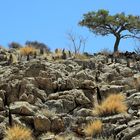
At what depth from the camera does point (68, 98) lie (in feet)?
71.8

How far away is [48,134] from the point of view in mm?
19453

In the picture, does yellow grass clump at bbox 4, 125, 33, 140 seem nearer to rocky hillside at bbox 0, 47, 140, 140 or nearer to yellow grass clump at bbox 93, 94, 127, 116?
rocky hillside at bbox 0, 47, 140, 140

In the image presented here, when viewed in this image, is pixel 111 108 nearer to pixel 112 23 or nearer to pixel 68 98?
pixel 68 98

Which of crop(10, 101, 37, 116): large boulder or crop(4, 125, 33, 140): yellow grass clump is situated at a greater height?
crop(10, 101, 37, 116): large boulder

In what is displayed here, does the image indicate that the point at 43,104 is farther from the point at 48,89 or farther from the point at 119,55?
the point at 119,55

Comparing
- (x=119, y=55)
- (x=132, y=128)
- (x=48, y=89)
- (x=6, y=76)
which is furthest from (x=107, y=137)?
(x=119, y=55)

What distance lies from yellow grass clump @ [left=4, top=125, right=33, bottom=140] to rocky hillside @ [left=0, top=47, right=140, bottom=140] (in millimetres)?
419

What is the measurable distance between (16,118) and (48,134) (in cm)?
146

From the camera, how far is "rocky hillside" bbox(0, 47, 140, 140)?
63.8ft

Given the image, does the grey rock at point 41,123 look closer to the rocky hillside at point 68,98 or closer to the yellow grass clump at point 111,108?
the rocky hillside at point 68,98

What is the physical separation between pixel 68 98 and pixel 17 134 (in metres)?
3.89

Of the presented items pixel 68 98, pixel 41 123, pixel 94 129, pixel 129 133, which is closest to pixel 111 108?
pixel 94 129

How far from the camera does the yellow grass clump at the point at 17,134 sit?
60.7ft

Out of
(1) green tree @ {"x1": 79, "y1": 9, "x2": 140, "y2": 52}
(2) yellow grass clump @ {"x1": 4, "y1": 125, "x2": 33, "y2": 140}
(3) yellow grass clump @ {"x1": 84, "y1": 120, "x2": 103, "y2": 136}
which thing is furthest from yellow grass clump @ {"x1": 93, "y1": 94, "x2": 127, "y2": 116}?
(1) green tree @ {"x1": 79, "y1": 9, "x2": 140, "y2": 52}
